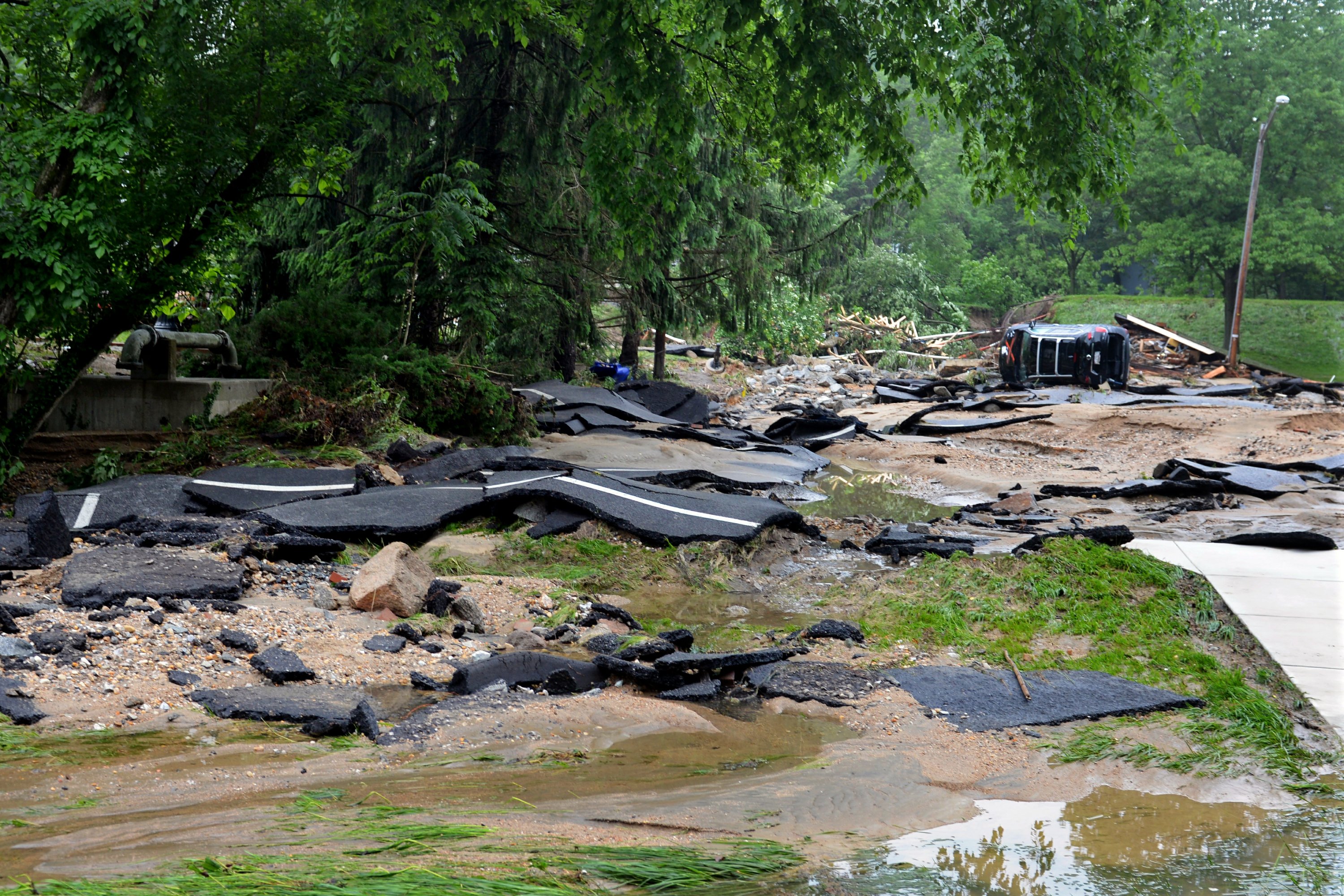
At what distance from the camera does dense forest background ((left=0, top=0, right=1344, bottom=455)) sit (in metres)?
6.32

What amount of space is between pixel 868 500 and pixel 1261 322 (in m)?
32.1

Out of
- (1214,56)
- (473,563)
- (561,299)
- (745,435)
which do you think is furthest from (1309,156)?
(473,563)

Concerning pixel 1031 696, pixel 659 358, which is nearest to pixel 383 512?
pixel 1031 696

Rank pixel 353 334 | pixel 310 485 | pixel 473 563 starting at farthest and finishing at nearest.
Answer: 1. pixel 353 334
2. pixel 310 485
3. pixel 473 563

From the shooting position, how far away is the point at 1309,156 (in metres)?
36.0

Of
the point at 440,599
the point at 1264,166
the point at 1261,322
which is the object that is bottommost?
the point at 440,599

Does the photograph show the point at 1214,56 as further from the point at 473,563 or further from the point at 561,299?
the point at 473,563

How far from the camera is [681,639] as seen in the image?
19.2 feet

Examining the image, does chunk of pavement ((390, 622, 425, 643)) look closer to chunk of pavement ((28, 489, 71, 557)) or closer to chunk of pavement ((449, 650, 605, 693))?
chunk of pavement ((449, 650, 605, 693))

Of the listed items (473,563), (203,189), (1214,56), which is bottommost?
(473,563)

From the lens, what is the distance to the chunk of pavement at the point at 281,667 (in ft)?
15.6

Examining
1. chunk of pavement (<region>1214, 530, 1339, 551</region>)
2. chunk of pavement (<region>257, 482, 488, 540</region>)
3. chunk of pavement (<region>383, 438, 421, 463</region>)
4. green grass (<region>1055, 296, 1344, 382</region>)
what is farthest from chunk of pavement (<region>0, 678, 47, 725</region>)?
green grass (<region>1055, 296, 1344, 382</region>)

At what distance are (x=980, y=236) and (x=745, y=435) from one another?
4490 cm

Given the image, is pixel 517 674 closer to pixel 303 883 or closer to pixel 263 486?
→ pixel 303 883
